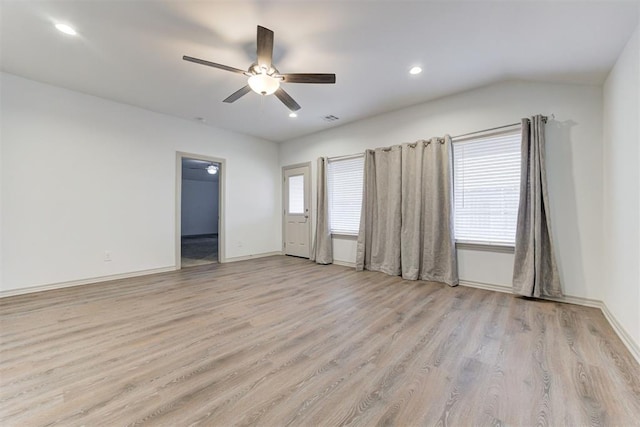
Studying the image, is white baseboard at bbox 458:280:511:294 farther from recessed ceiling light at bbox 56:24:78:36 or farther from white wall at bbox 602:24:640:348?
recessed ceiling light at bbox 56:24:78:36

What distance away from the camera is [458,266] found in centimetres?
376

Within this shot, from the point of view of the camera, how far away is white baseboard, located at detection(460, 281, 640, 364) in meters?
1.94

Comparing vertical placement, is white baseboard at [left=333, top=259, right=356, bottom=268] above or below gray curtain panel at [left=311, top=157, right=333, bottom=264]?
below

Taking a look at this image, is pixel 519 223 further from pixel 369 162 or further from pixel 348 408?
pixel 348 408

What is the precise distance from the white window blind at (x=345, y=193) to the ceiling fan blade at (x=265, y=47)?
283 centimetres

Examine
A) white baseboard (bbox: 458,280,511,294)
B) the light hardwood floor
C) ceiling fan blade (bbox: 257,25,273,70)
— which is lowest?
the light hardwood floor

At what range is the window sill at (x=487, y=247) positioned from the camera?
11.1 feet

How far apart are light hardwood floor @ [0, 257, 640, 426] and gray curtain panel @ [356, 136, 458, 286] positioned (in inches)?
31.6

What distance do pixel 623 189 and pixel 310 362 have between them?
10.2 ft

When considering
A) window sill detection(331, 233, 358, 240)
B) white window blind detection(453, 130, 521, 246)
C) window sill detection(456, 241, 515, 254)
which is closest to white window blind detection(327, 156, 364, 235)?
window sill detection(331, 233, 358, 240)

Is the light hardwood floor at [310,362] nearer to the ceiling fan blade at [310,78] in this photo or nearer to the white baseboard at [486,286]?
the white baseboard at [486,286]

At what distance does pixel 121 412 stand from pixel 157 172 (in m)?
4.08

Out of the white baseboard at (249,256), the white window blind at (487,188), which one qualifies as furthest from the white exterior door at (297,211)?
the white window blind at (487,188)

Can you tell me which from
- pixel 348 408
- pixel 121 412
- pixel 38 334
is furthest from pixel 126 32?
pixel 348 408
